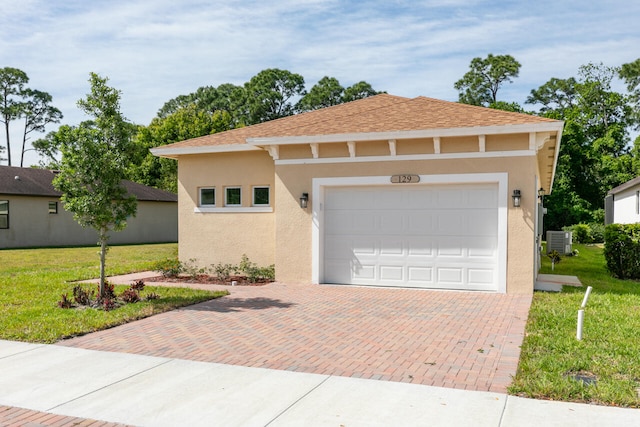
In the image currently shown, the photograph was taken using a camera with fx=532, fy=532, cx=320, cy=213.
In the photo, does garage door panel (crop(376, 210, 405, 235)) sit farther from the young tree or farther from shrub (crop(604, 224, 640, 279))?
shrub (crop(604, 224, 640, 279))

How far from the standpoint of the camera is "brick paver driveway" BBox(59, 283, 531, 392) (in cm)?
623

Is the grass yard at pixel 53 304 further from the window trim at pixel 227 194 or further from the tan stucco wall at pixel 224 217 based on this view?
the window trim at pixel 227 194

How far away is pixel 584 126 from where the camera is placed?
148 ft

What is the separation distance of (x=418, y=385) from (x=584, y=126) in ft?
151

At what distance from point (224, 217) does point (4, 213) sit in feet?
63.3

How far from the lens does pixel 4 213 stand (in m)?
28.0

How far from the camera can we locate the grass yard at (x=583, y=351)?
5254mm

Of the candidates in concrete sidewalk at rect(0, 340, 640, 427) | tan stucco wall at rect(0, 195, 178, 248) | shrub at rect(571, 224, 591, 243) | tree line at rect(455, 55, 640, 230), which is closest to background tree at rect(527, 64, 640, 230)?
tree line at rect(455, 55, 640, 230)

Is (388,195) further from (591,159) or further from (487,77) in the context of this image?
(487,77)

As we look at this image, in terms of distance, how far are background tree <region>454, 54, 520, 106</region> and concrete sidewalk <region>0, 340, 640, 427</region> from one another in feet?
153

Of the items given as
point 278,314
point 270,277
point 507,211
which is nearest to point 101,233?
point 278,314

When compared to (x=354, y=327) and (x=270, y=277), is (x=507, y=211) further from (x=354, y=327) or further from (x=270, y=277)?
(x=270, y=277)

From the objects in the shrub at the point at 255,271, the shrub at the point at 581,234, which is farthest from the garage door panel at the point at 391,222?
the shrub at the point at 581,234

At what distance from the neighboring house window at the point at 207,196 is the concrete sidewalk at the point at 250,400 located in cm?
891
